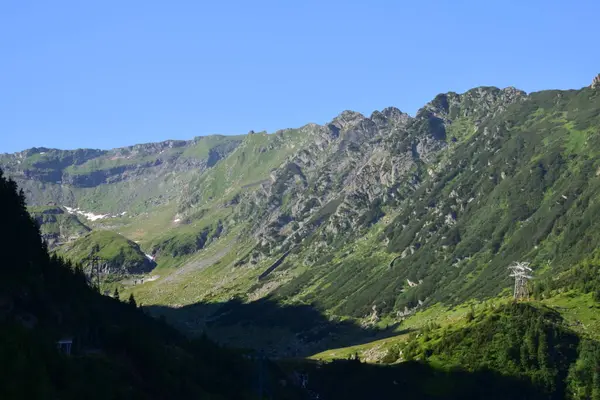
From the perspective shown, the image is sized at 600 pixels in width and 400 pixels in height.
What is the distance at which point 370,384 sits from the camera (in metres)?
164

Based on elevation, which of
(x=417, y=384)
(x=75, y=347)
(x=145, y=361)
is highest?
(x=75, y=347)

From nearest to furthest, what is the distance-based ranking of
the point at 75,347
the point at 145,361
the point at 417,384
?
the point at 75,347, the point at 145,361, the point at 417,384

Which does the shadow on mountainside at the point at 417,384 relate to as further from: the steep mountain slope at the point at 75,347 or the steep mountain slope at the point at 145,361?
the steep mountain slope at the point at 75,347

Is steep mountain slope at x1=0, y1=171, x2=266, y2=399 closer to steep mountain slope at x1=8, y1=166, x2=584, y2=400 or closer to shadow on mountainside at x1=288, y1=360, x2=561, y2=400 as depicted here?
steep mountain slope at x1=8, y1=166, x2=584, y2=400

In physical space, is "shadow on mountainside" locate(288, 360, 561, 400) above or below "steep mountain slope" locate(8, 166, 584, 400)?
below

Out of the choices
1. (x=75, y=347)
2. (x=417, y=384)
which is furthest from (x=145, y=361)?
(x=417, y=384)

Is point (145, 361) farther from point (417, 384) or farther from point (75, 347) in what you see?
point (417, 384)

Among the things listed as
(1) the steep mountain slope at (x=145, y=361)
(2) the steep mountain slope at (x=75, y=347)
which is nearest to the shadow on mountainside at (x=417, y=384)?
(1) the steep mountain slope at (x=145, y=361)

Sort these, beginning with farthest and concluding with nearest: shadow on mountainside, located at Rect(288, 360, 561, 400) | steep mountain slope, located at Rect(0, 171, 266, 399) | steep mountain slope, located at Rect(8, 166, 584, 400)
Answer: shadow on mountainside, located at Rect(288, 360, 561, 400) < steep mountain slope, located at Rect(8, 166, 584, 400) < steep mountain slope, located at Rect(0, 171, 266, 399)

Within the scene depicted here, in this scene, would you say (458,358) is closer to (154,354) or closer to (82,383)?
(154,354)

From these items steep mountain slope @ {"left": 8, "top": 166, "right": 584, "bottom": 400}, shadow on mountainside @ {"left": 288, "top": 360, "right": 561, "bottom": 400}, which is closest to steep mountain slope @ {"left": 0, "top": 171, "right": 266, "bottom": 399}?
steep mountain slope @ {"left": 8, "top": 166, "right": 584, "bottom": 400}

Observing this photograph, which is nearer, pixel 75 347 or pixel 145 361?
pixel 75 347

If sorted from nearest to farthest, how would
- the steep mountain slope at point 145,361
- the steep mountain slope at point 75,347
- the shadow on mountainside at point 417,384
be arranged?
1. the steep mountain slope at point 75,347
2. the steep mountain slope at point 145,361
3. the shadow on mountainside at point 417,384

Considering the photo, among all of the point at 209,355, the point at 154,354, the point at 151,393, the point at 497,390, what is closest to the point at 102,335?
the point at 154,354
